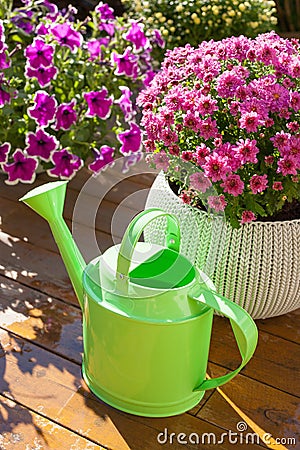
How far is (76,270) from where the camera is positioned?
1560mm

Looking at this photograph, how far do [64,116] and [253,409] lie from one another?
1024 millimetres

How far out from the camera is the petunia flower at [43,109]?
204 centimetres

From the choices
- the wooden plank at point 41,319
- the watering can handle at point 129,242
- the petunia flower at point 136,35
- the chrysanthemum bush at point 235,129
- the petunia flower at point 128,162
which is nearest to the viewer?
the watering can handle at point 129,242

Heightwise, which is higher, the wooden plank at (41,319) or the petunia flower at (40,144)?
the petunia flower at (40,144)

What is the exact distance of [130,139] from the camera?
216 centimetres

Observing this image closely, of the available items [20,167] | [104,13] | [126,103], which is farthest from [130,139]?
[104,13]

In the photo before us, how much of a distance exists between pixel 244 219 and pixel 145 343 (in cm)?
35

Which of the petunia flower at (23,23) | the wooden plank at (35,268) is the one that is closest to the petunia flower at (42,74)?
the petunia flower at (23,23)

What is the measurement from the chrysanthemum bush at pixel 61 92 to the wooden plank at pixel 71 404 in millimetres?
670

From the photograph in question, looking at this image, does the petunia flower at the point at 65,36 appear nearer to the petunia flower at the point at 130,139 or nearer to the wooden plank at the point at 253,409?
the petunia flower at the point at 130,139

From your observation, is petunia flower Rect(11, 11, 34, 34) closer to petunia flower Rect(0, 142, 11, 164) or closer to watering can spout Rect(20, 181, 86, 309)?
petunia flower Rect(0, 142, 11, 164)

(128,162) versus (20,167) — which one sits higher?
(128,162)

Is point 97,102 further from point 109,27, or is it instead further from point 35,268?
point 35,268

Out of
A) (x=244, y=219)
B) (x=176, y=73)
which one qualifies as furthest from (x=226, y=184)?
(x=176, y=73)
